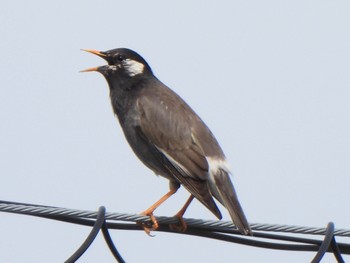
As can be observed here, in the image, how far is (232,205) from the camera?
7.65m

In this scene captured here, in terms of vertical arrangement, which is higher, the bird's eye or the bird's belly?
the bird's eye

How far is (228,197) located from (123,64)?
220cm

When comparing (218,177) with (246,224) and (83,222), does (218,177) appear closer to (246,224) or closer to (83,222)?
(246,224)

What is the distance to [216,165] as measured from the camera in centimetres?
817

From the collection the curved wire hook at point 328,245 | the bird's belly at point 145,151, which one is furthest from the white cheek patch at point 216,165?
the curved wire hook at point 328,245

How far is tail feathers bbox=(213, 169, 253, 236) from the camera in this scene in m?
7.29

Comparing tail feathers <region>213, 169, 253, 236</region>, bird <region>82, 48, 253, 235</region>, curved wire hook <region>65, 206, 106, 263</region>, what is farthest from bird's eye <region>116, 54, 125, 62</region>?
curved wire hook <region>65, 206, 106, 263</region>

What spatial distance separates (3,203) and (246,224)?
1.91 meters

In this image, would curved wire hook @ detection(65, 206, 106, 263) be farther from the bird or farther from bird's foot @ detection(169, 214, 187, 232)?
the bird

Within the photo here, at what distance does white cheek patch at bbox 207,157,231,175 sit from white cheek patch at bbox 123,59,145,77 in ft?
5.00

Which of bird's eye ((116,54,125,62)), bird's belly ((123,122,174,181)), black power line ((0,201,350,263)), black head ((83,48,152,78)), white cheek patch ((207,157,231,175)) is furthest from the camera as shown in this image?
bird's eye ((116,54,125,62))

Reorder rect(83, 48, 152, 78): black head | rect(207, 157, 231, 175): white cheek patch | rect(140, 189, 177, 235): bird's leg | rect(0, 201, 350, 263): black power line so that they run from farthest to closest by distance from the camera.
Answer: rect(83, 48, 152, 78): black head
rect(207, 157, 231, 175): white cheek patch
rect(140, 189, 177, 235): bird's leg
rect(0, 201, 350, 263): black power line

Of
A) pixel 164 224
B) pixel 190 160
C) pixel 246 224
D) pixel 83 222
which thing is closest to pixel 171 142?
pixel 190 160

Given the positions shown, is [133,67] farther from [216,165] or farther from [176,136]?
[216,165]
